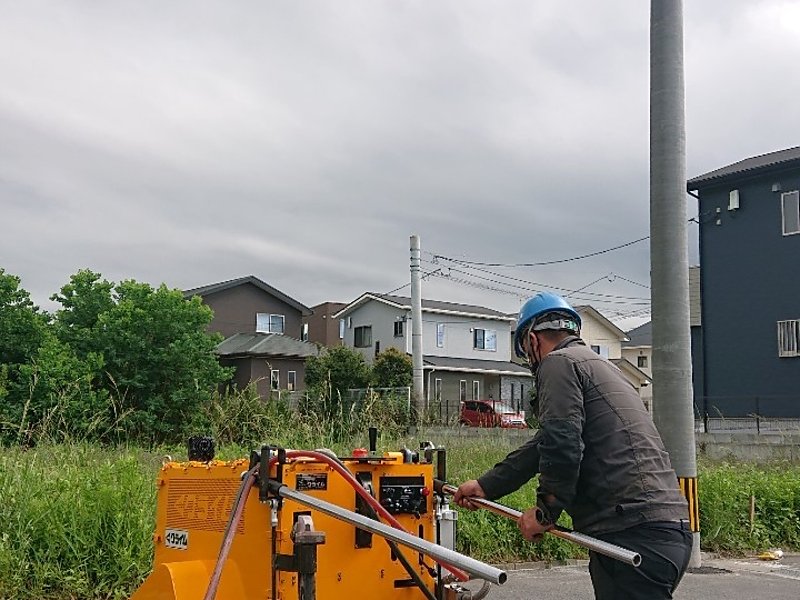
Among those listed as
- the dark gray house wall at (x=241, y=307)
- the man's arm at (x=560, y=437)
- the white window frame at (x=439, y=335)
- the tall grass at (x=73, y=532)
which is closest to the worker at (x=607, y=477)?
the man's arm at (x=560, y=437)

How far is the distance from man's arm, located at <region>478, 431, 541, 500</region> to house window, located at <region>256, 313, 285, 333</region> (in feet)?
141

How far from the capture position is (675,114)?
30.3 feet

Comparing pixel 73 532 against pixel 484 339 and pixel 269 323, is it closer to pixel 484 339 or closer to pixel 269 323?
pixel 269 323

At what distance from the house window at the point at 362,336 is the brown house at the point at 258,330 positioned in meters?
4.09

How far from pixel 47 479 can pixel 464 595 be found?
491cm

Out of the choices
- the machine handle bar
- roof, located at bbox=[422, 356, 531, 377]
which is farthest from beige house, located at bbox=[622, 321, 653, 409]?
the machine handle bar

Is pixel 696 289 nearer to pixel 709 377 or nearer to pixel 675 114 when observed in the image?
pixel 709 377

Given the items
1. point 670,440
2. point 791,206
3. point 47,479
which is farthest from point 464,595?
point 791,206

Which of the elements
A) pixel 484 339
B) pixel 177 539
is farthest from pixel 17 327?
pixel 484 339

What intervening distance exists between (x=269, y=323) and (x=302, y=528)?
44.2 metres

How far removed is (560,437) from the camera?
3.48 meters

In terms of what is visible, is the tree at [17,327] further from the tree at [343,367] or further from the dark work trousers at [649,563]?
the dark work trousers at [649,563]

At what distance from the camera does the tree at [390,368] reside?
40.2 m

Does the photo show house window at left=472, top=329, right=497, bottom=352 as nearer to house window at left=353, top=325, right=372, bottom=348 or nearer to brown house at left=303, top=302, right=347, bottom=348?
house window at left=353, top=325, right=372, bottom=348
